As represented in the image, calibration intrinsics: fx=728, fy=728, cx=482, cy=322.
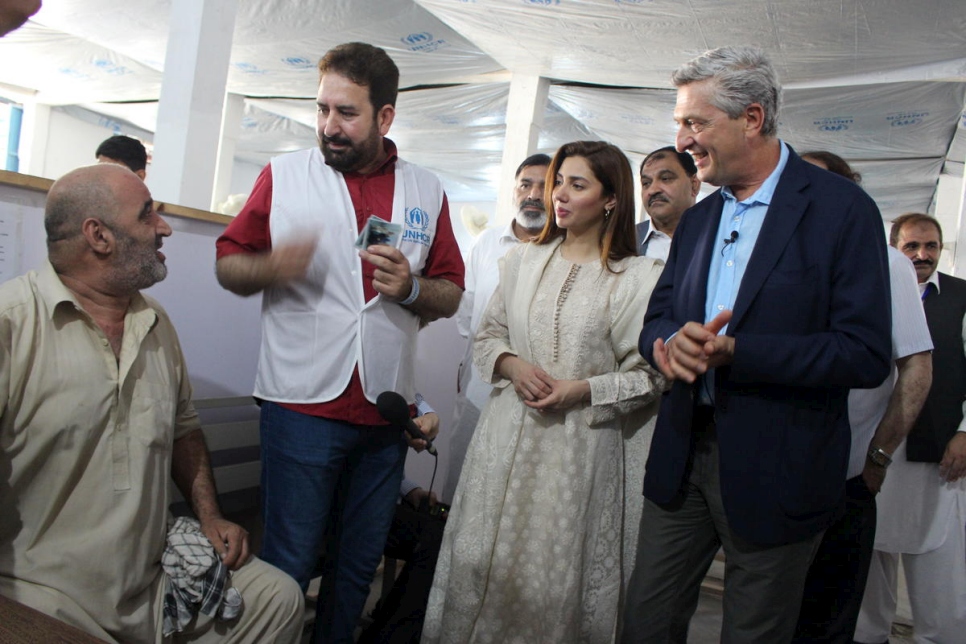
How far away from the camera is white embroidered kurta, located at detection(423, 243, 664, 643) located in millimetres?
2061

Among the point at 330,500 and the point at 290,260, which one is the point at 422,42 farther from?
the point at 330,500

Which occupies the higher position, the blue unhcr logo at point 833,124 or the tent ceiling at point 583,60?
the blue unhcr logo at point 833,124

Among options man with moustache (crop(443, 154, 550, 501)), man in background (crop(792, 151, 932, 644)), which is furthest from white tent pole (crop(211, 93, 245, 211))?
man in background (crop(792, 151, 932, 644))

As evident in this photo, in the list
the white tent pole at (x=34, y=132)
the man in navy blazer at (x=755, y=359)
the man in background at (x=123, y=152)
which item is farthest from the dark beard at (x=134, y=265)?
the white tent pole at (x=34, y=132)

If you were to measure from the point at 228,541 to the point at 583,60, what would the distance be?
5.18 metres

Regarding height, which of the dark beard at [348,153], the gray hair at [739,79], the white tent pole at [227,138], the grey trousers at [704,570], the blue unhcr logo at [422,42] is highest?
the blue unhcr logo at [422,42]

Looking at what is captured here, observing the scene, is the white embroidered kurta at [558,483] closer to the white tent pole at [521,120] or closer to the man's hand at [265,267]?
the man's hand at [265,267]

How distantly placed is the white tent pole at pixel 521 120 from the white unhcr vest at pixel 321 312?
194 inches

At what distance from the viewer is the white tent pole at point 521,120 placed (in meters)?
6.72

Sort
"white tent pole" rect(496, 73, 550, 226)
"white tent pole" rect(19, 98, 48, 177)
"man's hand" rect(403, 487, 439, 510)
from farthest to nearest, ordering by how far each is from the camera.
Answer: "white tent pole" rect(19, 98, 48, 177) → "white tent pole" rect(496, 73, 550, 226) → "man's hand" rect(403, 487, 439, 510)

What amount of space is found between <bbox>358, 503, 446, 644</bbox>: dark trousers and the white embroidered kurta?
→ 4.9 inches

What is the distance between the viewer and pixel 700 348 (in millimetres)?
1525

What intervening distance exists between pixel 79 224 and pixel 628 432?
5.18ft

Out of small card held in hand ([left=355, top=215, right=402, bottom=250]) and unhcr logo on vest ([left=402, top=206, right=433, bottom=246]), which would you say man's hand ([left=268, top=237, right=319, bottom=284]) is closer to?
small card held in hand ([left=355, top=215, right=402, bottom=250])
